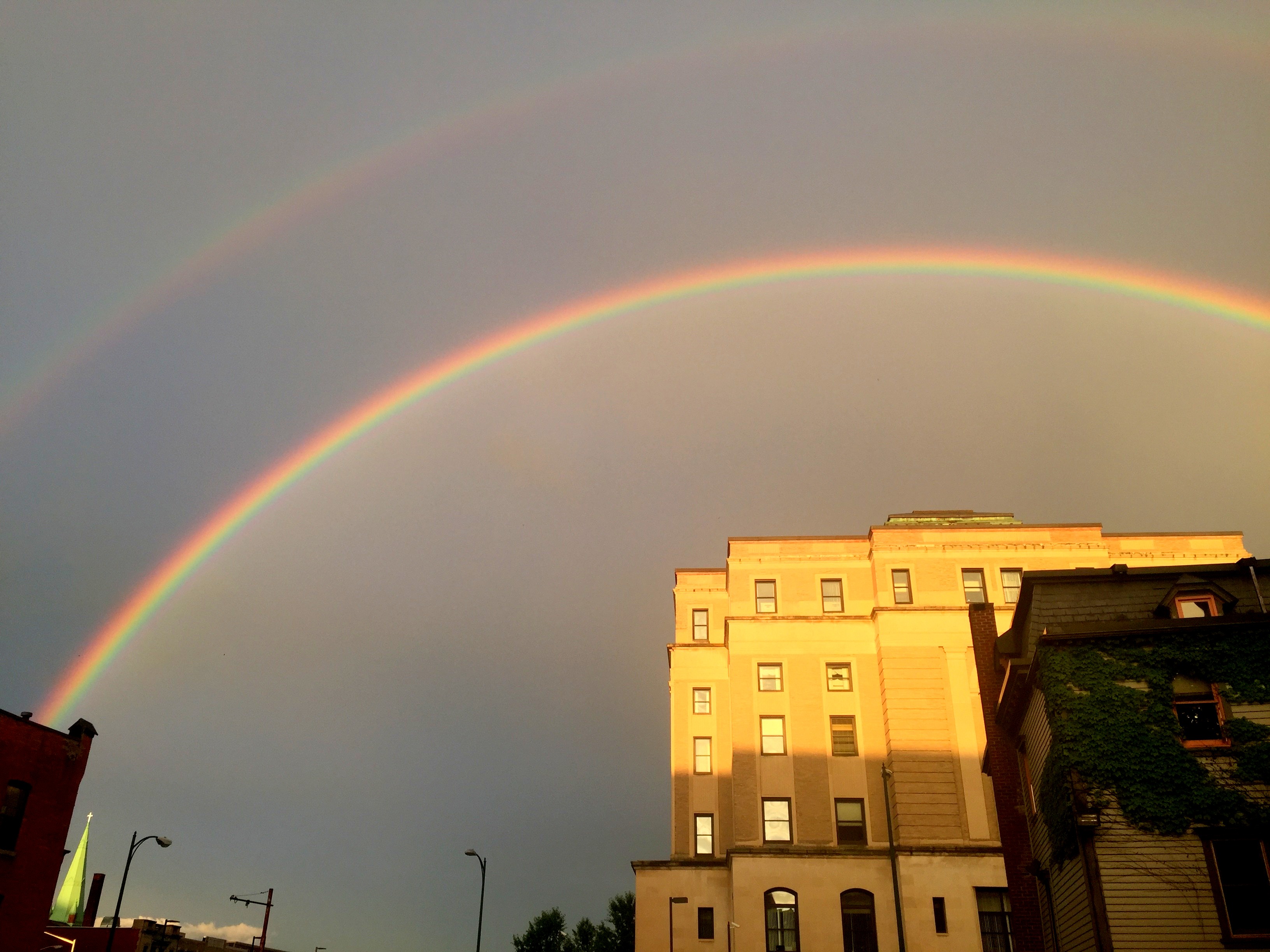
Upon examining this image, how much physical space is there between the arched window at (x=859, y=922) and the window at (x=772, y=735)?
7.83 meters

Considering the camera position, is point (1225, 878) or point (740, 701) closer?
point (1225, 878)

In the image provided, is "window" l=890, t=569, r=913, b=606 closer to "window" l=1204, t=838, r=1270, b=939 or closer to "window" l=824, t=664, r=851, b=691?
"window" l=824, t=664, r=851, b=691

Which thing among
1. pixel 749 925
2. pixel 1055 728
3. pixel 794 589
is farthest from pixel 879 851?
pixel 1055 728

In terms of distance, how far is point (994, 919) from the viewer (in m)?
47.8

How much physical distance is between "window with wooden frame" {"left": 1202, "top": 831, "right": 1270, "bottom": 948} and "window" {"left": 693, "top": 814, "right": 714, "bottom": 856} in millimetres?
35786

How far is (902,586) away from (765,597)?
7.48m

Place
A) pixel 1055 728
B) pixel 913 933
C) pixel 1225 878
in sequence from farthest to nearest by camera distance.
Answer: pixel 913 933 < pixel 1055 728 < pixel 1225 878

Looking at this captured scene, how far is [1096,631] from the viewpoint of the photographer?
89.0 feet

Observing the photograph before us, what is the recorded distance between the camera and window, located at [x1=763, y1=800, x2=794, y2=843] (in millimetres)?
52500

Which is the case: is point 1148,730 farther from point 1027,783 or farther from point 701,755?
point 701,755

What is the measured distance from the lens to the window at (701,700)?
61.9m

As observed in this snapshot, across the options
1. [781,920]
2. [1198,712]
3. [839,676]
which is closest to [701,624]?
[839,676]

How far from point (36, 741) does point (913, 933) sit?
38186 mm

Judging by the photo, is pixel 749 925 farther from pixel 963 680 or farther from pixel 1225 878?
pixel 1225 878
